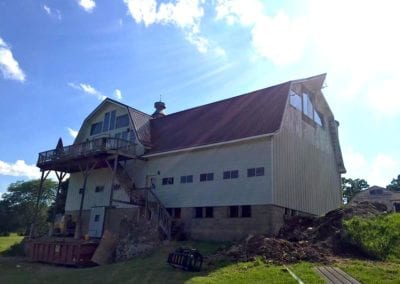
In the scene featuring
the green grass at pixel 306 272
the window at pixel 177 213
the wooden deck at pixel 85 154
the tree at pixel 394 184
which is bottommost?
the green grass at pixel 306 272

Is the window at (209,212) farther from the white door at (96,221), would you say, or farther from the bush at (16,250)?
the bush at (16,250)

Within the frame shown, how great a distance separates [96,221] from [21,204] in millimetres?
50833

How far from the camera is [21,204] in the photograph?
2776 inches

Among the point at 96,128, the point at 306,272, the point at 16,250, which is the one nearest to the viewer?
the point at 306,272

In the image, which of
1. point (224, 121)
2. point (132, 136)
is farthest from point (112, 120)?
point (224, 121)

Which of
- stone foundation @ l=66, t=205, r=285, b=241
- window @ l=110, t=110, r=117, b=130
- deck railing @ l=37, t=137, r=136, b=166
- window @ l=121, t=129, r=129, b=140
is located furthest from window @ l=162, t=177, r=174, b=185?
window @ l=110, t=110, r=117, b=130

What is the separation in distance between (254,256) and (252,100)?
12094 mm

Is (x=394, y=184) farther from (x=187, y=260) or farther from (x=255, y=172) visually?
(x=187, y=260)

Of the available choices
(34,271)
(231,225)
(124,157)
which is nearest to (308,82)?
(231,225)

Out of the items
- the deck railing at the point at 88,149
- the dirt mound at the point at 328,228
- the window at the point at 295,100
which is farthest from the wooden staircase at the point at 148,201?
the window at the point at 295,100

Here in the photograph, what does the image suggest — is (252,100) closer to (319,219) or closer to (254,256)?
(319,219)

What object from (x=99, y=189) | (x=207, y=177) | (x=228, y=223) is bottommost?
(x=228, y=223)

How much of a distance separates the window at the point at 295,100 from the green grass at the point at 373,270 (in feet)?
39.7

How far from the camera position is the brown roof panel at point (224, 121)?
21172 mm
